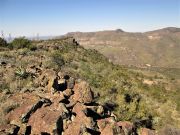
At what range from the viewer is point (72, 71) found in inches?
1064

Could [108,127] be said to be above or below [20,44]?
below

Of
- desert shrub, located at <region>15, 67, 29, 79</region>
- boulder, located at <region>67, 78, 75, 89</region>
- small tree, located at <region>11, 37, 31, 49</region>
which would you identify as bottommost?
boulder, located at <region>67, 78, 75, 89</region>

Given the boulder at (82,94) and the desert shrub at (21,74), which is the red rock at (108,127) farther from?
the desert shrub at (21,74)

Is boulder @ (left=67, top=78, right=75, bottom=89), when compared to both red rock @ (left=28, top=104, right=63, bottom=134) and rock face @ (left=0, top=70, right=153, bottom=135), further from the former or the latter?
red rock @ (left=28, top=104, right=63, bottom=134)

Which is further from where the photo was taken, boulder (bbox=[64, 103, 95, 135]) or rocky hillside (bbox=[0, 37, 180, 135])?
rocky hillside (bbox=[0, 37, 180, 135])

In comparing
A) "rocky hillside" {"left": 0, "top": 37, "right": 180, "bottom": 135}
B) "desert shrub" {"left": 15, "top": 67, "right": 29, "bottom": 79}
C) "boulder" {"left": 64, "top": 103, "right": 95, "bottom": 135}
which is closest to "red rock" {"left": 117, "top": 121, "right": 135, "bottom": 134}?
"rocky hillside" {"left": 0, "top": 37, "right": 180, "bottom": 135}

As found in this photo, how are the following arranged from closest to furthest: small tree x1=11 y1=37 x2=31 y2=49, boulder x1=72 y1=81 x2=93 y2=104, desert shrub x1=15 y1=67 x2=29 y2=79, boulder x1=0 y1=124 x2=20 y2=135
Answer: boulder x1=0 y1=124 x2=20 y2=135 → boulder x1=72 y1=81 x2=93 y2=104 → desert shrub x1=15 y1=67 x2=29 y2=79 → small tree x1=11 y1=37 x2=31 y2=49

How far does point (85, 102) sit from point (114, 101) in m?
3.74

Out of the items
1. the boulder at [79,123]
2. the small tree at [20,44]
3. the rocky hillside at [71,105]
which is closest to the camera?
the boulder at [79,123]

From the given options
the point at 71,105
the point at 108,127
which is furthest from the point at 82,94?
the point at 108,127

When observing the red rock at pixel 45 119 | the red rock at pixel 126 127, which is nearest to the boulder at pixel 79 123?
the red rock at pixel 45 119

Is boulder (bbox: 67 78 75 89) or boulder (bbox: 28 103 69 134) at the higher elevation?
boulder (bbox: 67 78 75 89)

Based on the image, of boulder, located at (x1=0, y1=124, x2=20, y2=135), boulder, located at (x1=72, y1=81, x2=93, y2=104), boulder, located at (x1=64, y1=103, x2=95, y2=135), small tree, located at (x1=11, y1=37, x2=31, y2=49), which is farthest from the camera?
small tree, located at (x1=11, y1=37, x2=31, y2=49)

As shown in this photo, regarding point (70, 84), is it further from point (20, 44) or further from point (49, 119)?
point (20, 44)
